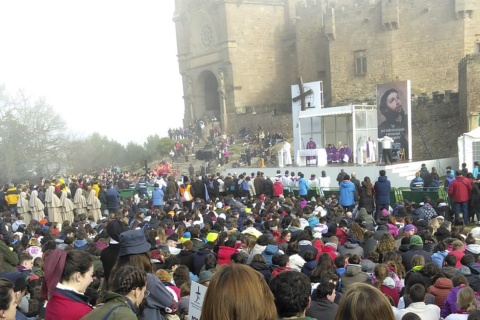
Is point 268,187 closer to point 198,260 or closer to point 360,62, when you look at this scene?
point 198,260

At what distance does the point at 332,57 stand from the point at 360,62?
2.25 meters

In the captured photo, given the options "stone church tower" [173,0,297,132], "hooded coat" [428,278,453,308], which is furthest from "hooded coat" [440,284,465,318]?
"stone church tower" [173,0,297,132]

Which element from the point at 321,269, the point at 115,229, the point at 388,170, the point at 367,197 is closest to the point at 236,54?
the point at 388,170

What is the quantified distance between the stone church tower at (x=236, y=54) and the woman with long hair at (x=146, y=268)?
126ft

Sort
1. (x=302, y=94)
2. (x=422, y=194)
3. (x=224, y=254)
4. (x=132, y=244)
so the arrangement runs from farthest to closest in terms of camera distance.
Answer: (x=302, y=94), (x=422, y=194), (x=224, y=254), (x=132, y=244)

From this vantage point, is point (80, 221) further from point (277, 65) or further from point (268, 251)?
point (277, 65)

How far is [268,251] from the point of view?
7656mm

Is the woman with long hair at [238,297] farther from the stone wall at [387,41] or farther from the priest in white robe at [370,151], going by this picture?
the stone wall at [387,41]

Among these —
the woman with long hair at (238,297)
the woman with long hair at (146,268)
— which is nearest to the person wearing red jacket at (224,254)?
the woman with long hair at (146,268)

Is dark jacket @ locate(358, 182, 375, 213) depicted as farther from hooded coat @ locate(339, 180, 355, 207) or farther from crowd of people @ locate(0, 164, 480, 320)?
hooded coat @ locate(339, 180, 355, 207)

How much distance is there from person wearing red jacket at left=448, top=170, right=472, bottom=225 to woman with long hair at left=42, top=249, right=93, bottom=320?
462 inches

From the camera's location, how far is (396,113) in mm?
24828

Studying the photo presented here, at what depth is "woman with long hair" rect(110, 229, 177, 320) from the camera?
4102 millimetres

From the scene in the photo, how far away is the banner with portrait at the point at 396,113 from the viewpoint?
2445 cm
